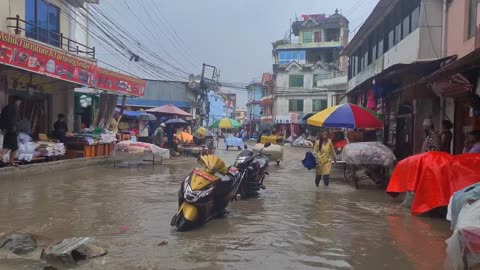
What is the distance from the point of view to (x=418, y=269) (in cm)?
529

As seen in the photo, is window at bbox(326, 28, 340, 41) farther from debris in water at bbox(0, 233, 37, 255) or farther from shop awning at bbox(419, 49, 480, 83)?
debris in water at bbox(0, 233, 37, 255)

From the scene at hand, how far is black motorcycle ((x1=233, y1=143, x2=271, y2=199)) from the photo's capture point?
956cm

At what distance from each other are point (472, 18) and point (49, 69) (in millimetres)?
11186

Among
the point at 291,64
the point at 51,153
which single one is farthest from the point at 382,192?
the point at 291,64

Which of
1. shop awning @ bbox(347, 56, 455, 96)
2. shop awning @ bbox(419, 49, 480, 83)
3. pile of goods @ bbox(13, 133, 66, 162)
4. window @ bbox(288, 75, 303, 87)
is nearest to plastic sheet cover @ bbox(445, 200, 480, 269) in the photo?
shop awning @ bbox(419, 49, 480, 83)

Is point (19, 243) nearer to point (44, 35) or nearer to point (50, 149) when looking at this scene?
point (50, 149)

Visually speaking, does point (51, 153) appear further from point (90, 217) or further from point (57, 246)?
point (57, 246)

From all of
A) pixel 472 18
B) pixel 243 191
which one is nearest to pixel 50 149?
pixel 243 191

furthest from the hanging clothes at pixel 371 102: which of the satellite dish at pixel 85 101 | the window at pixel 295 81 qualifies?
the window at pixel 295 81

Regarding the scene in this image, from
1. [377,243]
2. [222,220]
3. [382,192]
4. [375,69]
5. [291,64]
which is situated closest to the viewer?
[377,243]

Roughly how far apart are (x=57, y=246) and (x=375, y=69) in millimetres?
17775

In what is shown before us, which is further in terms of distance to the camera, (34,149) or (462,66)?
(34,149)

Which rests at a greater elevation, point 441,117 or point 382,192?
point 441,117

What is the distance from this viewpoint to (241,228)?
733cm
